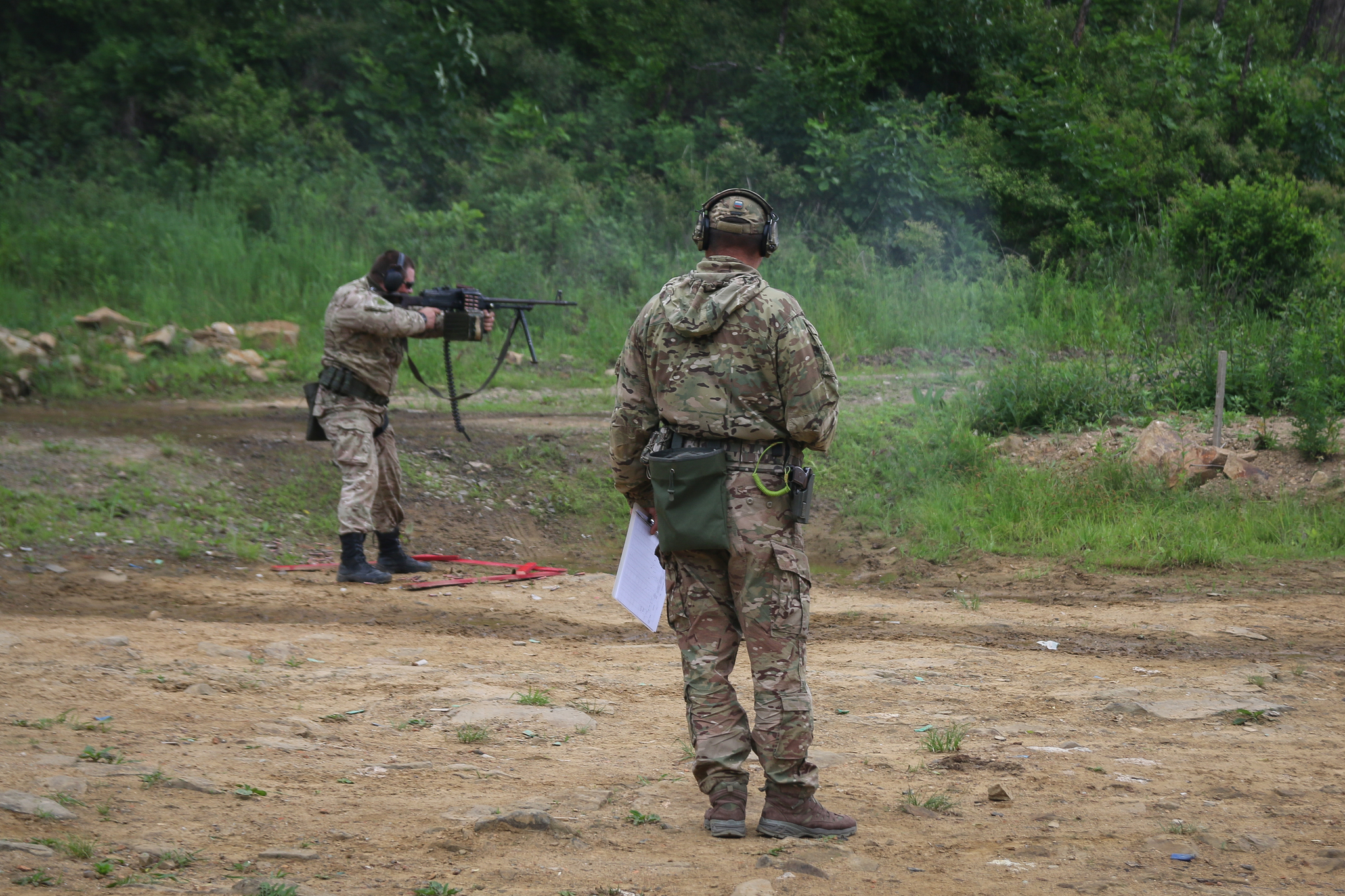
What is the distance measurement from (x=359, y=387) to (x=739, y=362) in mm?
4250

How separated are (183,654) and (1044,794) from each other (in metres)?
3.70

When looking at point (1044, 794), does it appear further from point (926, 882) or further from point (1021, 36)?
point (1021, 36)

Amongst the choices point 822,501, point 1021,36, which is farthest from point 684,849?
point 1021,36

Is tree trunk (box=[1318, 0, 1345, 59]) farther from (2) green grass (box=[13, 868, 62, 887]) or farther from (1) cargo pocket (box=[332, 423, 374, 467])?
(2) green grass (box=[13, 868, 62, 887])

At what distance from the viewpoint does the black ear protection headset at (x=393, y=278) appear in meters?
7.20

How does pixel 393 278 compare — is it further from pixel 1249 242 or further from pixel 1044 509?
pixel 1249 242

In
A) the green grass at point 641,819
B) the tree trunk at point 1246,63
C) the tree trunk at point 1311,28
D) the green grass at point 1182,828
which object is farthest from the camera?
the tree trunk at point 1311,28

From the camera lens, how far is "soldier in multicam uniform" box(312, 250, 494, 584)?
6.99 m

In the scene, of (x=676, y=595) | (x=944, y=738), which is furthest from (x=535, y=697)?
(x=944, y=738)

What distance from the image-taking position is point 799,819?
3.38 m

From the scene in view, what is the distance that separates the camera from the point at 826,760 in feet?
13.8

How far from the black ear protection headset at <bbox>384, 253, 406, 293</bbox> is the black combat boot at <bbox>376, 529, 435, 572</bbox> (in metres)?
1.54

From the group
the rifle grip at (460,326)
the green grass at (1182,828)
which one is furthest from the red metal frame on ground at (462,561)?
the green grass at (1182,828)

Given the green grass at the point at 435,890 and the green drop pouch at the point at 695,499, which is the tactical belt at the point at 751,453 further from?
the green grass at the point at 435,890
